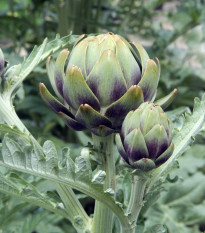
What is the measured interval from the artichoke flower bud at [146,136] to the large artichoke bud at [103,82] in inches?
1.1

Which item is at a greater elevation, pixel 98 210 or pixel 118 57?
pixel 118 57

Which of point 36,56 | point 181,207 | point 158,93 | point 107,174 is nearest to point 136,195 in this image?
point 107,174

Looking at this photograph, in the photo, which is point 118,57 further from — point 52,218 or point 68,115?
point 52,218

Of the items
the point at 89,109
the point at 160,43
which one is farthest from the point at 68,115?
the point at 160,43

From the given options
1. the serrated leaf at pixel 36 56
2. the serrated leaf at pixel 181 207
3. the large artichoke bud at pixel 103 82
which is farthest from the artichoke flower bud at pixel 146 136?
the serrated leaf at pixel 181 207

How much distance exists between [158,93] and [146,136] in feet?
2.90

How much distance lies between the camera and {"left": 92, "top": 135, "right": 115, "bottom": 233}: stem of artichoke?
54cm

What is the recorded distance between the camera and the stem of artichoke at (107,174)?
54 cm

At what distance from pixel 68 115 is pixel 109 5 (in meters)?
1.08

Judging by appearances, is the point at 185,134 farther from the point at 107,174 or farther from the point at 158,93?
the point at 158,93

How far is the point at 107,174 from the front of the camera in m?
0.55

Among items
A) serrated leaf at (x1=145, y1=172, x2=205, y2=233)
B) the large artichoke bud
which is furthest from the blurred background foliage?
the large artichoke bud

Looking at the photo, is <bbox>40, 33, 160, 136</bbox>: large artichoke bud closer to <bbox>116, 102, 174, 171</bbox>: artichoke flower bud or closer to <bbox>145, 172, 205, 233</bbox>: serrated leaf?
<bbox>116, 102, 174, 171</bbox>: artichoke flower bud

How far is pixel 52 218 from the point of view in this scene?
37.4 inches
